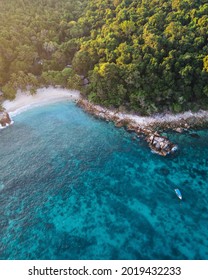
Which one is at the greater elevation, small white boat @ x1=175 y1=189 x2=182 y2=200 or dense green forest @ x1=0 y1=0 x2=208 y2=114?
dense green forest @ x1=0 y1=0 x2=208 y2=114

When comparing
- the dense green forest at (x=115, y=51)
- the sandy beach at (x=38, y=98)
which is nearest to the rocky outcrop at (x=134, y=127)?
the dense green forest at (x=115, y=51)

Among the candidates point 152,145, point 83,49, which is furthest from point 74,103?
point 152,145

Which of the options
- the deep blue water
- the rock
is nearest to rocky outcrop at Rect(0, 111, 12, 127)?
the deep blue water

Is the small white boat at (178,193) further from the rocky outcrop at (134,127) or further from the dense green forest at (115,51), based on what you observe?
the dense green forest at (115,51)

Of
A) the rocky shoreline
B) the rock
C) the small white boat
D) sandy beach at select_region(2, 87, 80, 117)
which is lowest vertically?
the small white boat

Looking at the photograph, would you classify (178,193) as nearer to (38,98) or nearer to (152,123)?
(152,123)

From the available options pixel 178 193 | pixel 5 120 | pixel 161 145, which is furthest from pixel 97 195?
pixel 5 120

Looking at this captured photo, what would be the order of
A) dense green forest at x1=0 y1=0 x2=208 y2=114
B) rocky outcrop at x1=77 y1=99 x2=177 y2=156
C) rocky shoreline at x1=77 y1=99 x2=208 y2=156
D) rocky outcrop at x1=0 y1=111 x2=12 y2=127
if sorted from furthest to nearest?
rocky outcrop at x1=0 y1=111 x2=12 y2=127 < dense green forest at x1=0 y1=0 x2=208 y2=114 < rocky shoreline at x1=77 y1=99 x2=208 y2=156 < rocky outcrop at x1=77 y1=99 x2=177 y2=156

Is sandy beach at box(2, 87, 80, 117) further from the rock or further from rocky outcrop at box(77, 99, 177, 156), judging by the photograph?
the rock
